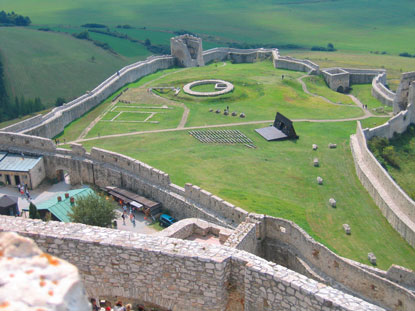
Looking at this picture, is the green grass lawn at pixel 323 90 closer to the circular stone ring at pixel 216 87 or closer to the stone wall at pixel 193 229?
the circular stone ring at pixel 216 87

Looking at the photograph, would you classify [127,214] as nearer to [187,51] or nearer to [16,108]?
[16,108]

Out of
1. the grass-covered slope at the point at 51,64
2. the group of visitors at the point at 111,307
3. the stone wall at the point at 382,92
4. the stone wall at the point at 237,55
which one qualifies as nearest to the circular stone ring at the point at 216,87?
the stone wall at the point at 382,92

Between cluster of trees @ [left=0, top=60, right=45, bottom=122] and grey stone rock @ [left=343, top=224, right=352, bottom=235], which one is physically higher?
grey stone rock @ [left=343, top=224, right=352, bottom=235]

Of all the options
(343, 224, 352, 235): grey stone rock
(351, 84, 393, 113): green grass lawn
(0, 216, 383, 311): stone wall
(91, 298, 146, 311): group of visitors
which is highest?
(0, 216, 383, 311): stone wall

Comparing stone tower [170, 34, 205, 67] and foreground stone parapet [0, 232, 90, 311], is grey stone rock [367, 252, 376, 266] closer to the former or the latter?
foreground stone parapet [0, 232, 90, 311]

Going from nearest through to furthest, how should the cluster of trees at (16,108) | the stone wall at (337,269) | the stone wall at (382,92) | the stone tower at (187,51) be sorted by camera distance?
the stone wall at (337,269) → the stone wall at (382,92) → the cluster of trees at (16,108) → the stone tower at (187,51)

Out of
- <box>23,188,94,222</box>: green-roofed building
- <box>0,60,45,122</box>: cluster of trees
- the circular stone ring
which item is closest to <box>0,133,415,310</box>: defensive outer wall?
<box>23,188,94,222</box>: green-roofed building

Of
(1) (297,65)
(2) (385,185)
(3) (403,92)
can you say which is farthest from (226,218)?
(1) (297,65)
